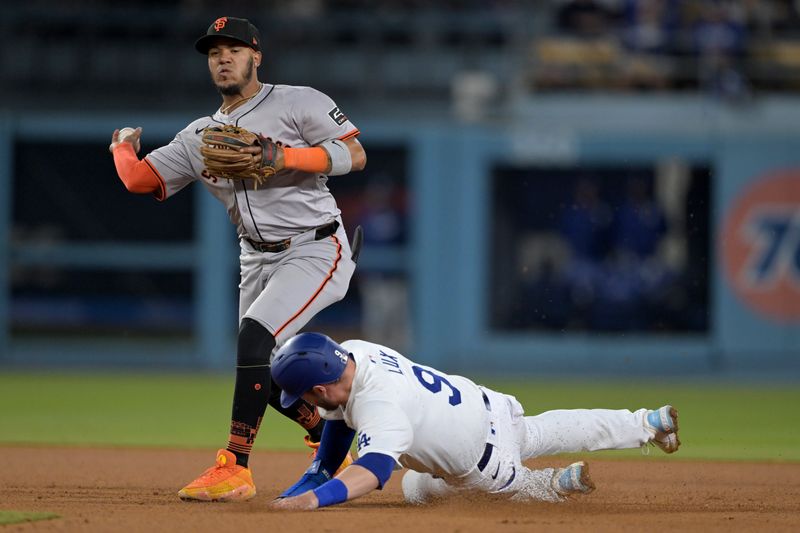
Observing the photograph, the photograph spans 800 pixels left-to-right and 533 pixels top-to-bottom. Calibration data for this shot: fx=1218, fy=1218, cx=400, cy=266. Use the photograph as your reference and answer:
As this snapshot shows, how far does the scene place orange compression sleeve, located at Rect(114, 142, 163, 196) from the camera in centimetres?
566

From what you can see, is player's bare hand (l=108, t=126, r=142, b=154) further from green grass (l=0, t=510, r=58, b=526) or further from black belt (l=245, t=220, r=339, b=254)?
green grass (l=0, t=510, r=58, b=526)

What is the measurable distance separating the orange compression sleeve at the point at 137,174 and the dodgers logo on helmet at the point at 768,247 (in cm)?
942

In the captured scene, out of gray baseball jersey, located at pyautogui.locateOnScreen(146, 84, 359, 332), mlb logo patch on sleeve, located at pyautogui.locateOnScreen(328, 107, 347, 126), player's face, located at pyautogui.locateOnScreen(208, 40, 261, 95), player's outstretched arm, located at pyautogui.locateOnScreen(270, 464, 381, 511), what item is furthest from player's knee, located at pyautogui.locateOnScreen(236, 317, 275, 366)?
player's face, located at pyautogui.locateOnScreen(208, 40, 261, 95)

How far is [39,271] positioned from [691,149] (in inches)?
309

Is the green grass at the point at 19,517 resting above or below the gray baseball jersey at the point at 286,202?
below

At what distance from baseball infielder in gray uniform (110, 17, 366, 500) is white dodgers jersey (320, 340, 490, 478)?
0.52 meters

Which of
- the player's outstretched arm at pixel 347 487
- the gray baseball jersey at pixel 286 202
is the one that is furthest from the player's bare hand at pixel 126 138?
the player's outstretched arm at pixel 347 487

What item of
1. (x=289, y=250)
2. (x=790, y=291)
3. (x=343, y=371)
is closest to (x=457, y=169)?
(x=790, y=291)

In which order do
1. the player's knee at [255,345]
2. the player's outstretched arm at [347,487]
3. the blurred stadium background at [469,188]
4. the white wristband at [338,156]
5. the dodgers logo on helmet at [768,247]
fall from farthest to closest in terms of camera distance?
the blurred stadium background at [469,188], the dodgers logo on helmet at [768,247], the white wristband at [338,156], the player's knee at [255,345], the player's outstretched arm at [347,487]

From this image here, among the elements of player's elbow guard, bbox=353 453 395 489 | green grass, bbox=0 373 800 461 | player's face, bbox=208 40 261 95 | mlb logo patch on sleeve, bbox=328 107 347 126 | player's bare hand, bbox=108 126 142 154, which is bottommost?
green grass, bbox=0 373 800 461

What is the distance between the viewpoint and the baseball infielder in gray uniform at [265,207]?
17.3 ft

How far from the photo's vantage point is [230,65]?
18.2 ft

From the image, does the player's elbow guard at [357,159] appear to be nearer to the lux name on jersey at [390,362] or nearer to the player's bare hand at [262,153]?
the player's bare hand at [262,153]

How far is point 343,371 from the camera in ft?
15.2
